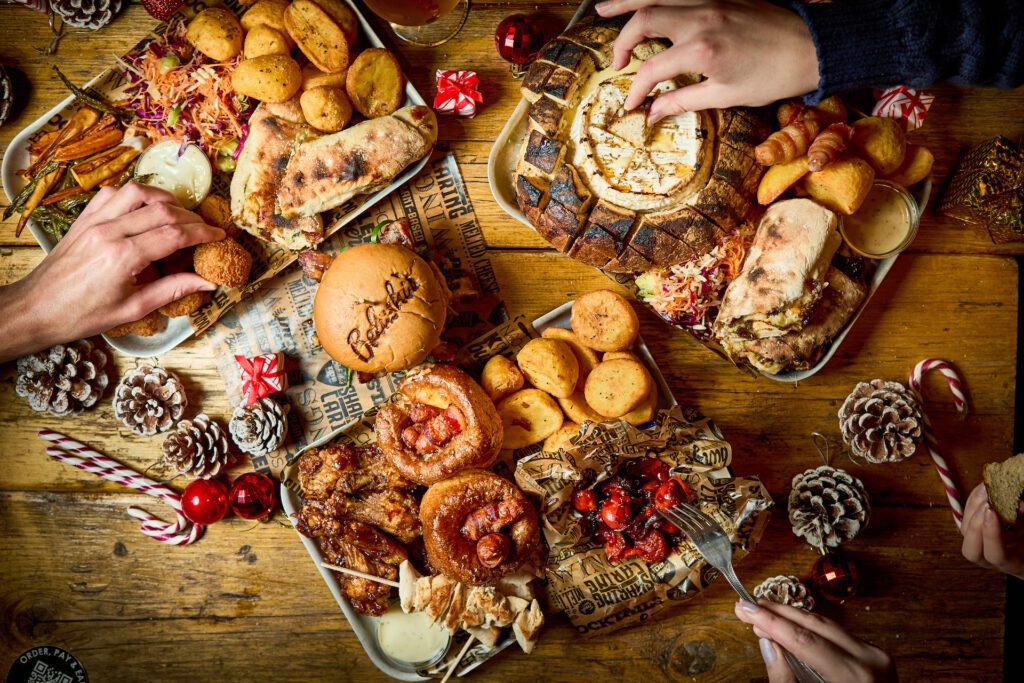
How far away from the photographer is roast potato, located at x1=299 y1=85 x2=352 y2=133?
2586mm

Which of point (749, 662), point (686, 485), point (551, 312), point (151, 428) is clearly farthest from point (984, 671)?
point (151, 428)

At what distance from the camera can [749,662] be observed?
2.88 metres

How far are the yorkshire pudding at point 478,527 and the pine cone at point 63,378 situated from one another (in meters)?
1.50

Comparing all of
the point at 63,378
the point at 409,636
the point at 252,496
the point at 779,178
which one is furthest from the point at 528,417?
the point at 63,378

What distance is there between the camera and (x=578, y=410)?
2.69 metres

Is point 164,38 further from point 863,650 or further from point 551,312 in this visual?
point 863,650

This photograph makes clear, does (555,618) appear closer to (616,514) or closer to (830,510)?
(616,514)

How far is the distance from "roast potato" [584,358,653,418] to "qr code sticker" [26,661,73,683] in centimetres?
254

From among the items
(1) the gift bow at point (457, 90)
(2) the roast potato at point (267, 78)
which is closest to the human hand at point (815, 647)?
(1) the gift bow at point (457, 90)

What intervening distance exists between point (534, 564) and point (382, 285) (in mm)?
1216

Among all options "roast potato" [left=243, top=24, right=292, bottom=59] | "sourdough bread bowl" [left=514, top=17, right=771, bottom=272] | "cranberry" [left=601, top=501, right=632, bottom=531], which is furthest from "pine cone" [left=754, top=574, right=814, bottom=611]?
"roast potato" [left=243, top=24, right=292, bottom=59]

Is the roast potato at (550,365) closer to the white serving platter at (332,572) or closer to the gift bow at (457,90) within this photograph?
the white serving platter at (332,572)

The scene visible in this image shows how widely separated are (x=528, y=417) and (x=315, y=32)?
66.2 inches

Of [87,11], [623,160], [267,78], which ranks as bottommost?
[623,160]
